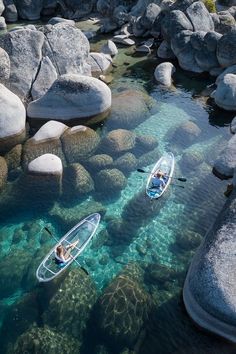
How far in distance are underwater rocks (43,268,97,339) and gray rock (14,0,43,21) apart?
3777 centimetres

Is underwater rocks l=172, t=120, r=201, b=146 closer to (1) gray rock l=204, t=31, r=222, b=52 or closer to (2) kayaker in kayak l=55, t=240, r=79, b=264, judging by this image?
(1) gray rock l=204, t=31, r=222, b=52

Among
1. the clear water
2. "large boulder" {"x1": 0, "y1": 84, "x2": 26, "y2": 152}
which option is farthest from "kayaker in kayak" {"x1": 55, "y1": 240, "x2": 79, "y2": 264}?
"large boulder" {"x1": 0, "y1": 84, "x2": 26, "y2": 152}

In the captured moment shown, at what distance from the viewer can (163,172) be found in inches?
767

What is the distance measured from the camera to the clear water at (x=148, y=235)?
12555 millimetres

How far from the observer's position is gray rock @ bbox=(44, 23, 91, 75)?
25.4 m

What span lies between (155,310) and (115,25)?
106 feet

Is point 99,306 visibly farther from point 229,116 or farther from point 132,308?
point 229,116

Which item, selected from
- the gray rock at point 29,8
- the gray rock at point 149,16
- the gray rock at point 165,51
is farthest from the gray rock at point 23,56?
the gray rock at point 29,8

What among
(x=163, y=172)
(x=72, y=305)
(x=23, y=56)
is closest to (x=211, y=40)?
(x=23, y=56)

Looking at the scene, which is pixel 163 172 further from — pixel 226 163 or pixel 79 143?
pixel 79 143

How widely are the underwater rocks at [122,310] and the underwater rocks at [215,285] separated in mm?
1626

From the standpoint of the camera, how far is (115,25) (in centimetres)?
3859

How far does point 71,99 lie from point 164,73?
371 inches

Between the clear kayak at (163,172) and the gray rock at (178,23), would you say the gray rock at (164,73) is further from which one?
the clear kayak at (163,172)
